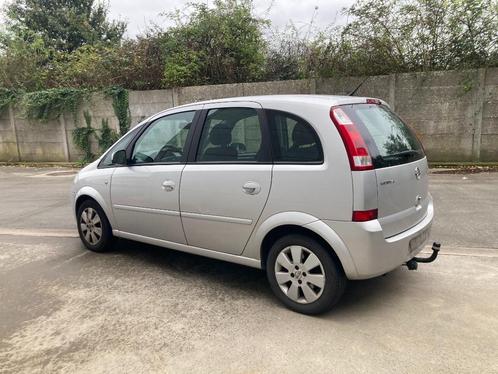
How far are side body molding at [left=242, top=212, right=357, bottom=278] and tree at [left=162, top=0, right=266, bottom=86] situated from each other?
9088 millimetres

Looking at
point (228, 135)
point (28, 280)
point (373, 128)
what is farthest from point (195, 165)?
point (28, 280)

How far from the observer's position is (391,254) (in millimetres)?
3027

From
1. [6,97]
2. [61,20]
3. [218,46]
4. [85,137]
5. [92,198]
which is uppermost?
[61,20]

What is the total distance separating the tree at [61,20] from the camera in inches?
990

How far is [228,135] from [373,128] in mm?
1240

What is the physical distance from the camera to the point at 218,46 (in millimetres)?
11734

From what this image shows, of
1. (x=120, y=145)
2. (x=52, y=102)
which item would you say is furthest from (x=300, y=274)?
(x=52, y=102)

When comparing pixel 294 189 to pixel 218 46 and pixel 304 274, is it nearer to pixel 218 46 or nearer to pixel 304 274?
pixel 304 274

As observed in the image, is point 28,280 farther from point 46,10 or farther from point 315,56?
point 46,10

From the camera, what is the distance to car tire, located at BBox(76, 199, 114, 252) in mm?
4777

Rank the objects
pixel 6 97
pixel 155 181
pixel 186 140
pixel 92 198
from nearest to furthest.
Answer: pixel 186 140 < pixel 155 181 < pixel 92 198 < pixel 6 97

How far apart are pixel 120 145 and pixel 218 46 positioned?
7.96 meters

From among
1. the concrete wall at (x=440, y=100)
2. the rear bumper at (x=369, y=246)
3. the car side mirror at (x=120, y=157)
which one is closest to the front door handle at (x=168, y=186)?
the car side mirror at (x=120, y=157)

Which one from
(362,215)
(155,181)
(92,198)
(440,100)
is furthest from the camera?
(440,100)
